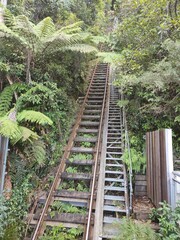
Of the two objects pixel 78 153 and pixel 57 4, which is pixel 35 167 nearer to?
pixel 78 153

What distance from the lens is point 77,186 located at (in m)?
5.10

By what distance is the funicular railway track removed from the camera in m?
4.04

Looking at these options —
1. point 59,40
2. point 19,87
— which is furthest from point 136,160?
point 59,40

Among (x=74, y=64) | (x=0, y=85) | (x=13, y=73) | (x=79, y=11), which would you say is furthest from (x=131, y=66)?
(x=79, y=11)

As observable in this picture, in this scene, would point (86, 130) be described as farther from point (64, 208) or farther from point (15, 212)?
point (15, 212)

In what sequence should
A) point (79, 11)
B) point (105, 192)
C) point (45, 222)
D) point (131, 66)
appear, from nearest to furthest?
point (45, 222)
point (105, 192)
point (131, 66)
point (79, 11)

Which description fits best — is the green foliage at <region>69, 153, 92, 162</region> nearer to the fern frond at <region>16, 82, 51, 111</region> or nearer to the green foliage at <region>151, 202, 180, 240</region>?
the fern frond at <region>16, 82, 51, 111</region>

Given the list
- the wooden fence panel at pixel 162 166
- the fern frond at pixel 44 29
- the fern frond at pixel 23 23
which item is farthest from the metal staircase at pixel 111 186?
the fern frond at pixel 23 23

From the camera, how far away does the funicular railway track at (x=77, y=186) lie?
404cm

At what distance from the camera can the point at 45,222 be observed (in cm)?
405

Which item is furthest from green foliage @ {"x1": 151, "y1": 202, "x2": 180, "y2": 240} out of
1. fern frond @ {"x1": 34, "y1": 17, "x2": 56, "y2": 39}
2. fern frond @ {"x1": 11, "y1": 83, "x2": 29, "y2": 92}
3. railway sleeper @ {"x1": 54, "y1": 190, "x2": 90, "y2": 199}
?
fern frond @ {"x1": 34, "y1": 17, "x2": 56, "y2": 39}

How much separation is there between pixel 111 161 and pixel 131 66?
10.4ft

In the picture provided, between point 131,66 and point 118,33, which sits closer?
point 131,66

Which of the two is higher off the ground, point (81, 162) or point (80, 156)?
point (80, 156)
